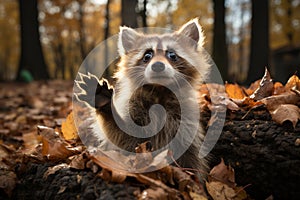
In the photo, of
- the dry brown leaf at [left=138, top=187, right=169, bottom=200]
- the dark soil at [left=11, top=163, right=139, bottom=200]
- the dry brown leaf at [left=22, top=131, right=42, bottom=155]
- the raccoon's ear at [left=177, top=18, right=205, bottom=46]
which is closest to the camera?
the dry brown leaf at [left=138, top=187, right=169, bottom=200]

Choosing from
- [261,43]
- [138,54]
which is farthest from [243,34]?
[138,54]

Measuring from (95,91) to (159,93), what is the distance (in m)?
0.60

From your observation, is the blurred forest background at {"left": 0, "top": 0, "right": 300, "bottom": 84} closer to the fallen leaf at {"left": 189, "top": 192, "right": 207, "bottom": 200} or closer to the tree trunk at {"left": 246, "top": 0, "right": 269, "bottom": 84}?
the tree trunk at {"left": 246, "top": 0, "right": 269, "bottom": 84}

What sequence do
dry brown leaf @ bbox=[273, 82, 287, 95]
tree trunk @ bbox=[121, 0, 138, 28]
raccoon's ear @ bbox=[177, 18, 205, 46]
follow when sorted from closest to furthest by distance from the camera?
dry brown leaf @ bbox=[273, 82, 287, 95], raccoon's ear @ bbox=[177, 18, 205, 46], tree trunk @ bbox=[121, 0, 138, 28]

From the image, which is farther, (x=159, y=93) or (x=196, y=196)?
(x=159, y=93)

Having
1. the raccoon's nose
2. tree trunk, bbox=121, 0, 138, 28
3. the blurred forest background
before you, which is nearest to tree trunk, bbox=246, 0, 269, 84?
the blurred forest background

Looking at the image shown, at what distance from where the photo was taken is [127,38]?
3.49 meters

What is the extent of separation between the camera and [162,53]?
3.14 m

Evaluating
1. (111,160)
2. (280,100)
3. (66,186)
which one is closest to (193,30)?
(280,100)

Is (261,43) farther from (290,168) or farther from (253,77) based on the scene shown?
(290,168)

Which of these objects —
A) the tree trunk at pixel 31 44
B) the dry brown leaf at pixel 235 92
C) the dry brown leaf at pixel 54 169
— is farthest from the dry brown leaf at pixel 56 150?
the tree trunk at pixel 31 44

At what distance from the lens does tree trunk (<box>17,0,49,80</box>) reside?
12367mm

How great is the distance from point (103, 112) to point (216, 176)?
104 cm

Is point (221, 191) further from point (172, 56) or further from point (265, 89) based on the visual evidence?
point (172, 56)
